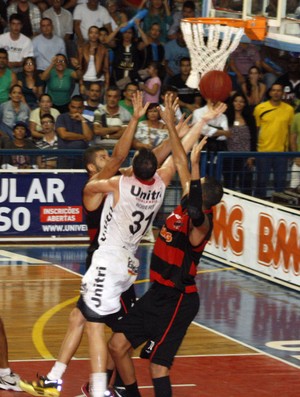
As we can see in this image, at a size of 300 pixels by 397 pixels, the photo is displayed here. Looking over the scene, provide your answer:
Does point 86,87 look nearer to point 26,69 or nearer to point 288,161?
point 26,69

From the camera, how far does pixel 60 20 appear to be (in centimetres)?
2281

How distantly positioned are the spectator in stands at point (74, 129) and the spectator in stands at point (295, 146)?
3.49m

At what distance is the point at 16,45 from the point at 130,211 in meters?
11.7

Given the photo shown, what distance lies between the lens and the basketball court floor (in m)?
11.9

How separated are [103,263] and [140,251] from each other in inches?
309

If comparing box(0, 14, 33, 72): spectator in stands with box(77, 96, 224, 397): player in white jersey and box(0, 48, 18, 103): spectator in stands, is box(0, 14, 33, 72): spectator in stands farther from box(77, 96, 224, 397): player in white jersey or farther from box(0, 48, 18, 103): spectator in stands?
box(77, 96, 224, 397): player in white jersey

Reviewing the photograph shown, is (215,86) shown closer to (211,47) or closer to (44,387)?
(211,47)

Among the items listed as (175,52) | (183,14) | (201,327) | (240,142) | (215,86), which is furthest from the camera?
(183,14)

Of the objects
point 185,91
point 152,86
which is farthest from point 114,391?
point 185,91

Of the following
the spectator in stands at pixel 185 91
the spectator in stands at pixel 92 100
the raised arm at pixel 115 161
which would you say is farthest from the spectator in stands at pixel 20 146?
the raised arm at pixel 115 161

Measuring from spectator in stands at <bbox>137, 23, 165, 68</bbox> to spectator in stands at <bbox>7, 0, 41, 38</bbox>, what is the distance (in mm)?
2009

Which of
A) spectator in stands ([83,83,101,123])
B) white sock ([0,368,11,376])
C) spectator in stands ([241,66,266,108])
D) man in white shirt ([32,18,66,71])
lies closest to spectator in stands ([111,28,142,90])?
man in white shirt ([32,18,66,71])

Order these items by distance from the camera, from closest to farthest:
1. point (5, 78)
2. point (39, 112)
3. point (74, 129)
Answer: point (74, 129) < point (39, 112) < point (5, 78)

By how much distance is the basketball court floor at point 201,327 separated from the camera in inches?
469
